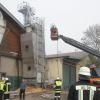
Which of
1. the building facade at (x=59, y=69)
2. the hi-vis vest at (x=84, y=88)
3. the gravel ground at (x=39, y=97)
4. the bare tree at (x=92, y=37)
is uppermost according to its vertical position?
the bare tree at (x=92, y=37)

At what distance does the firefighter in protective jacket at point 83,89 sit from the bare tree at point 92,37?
58.1 metres

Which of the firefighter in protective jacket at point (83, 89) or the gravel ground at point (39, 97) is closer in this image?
the firefighter in protective jacket at point (83, 89)

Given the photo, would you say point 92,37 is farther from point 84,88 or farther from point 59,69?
point 84,88

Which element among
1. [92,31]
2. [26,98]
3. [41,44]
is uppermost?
[92,31]

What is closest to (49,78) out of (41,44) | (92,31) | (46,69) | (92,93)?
(46,69)

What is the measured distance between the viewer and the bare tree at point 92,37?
65.8 meters

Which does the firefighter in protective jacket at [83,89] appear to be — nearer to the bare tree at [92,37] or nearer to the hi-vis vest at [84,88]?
the hi-vis vest at [84,88]

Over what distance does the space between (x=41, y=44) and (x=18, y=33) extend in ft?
9.51

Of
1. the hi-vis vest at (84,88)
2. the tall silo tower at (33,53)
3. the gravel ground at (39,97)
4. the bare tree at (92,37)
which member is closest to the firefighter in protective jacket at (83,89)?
the hi-vis vest at (84,88)

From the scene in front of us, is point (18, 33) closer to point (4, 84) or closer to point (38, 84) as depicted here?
point (38, 84)

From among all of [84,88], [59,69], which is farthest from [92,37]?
[84,88]

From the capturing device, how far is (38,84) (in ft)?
138

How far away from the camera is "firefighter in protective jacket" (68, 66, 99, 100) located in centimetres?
709

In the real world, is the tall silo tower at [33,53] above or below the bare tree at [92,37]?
below
